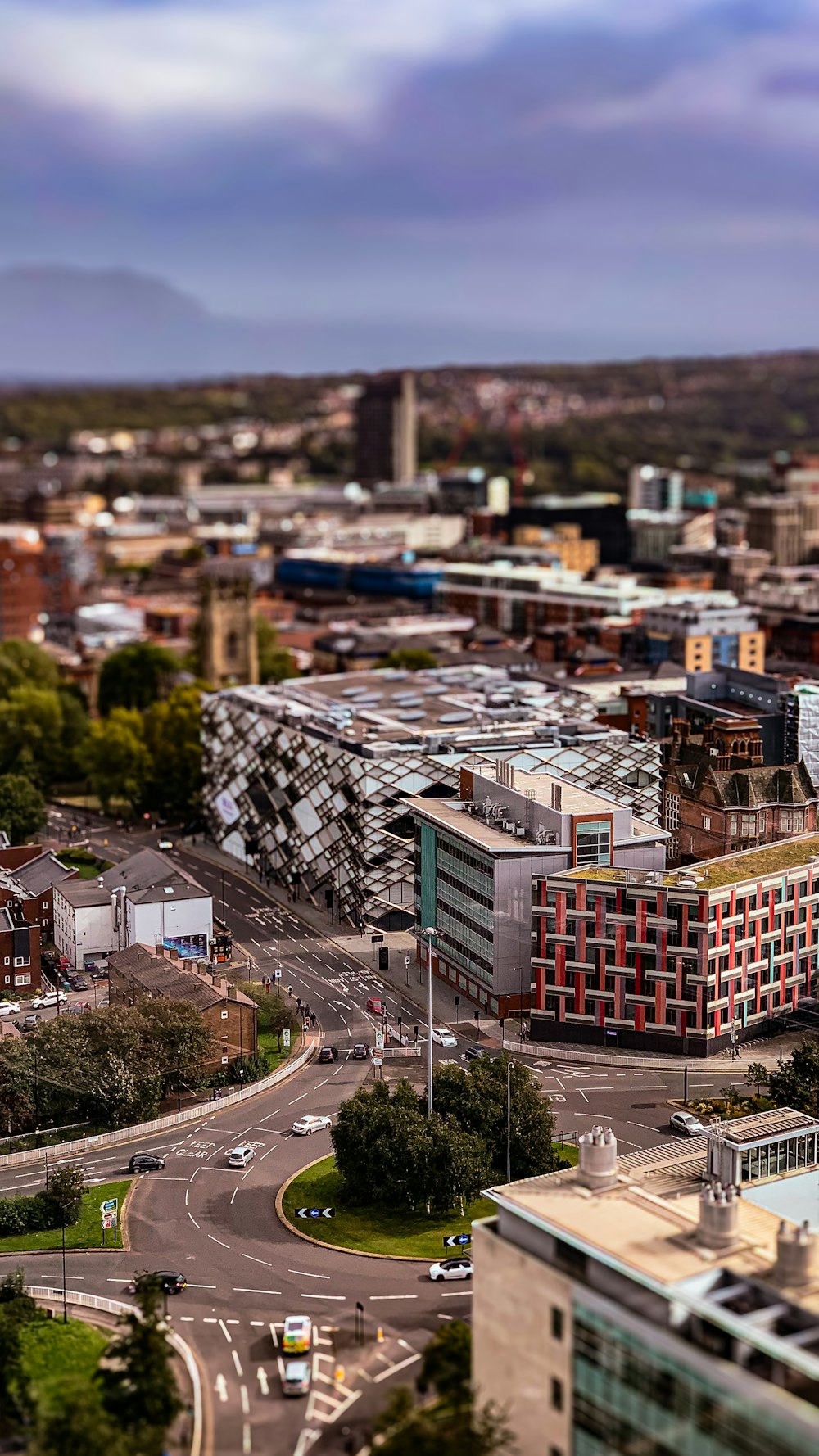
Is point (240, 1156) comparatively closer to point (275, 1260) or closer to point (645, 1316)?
point (275, 1260)

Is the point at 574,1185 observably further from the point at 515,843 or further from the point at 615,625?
the point at 615,625

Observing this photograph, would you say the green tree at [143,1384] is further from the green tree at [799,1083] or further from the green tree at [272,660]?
the green tree at [272,660]

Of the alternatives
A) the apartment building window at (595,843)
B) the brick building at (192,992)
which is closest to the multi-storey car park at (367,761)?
the apartment building window at (595,843)

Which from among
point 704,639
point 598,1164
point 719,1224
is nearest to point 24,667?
point 704,639

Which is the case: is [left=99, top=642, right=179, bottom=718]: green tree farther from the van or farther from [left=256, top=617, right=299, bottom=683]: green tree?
the van

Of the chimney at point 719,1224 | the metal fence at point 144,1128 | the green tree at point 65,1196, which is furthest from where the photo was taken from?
the metal fence at point 144,1128
